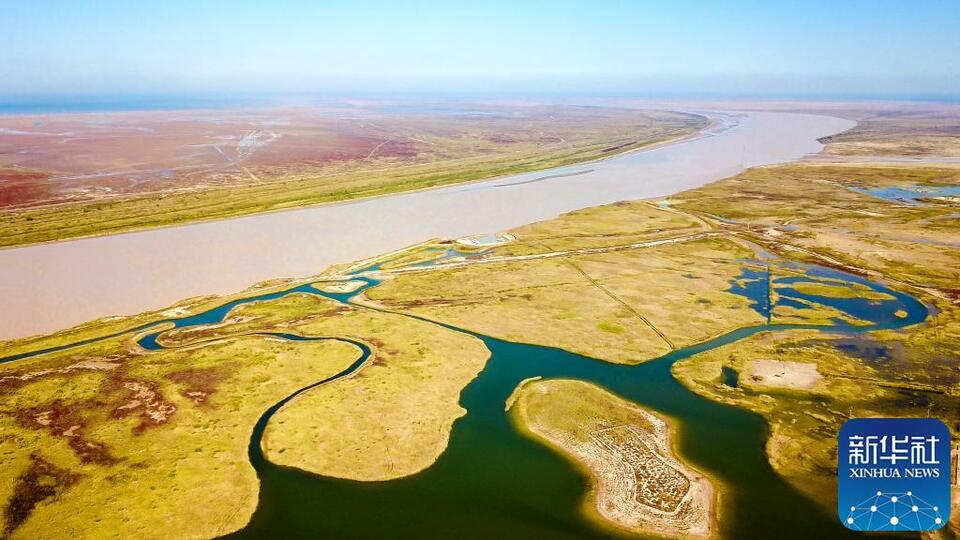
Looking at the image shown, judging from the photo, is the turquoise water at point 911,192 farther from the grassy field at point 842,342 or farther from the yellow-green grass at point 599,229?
the yellow-green grass at point 599,229

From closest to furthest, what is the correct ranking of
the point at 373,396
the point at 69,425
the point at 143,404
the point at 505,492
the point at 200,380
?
the point at 505,492 → the point at 69,425 → the point at 143,404 → the point at 373,396 → the point at 200,380

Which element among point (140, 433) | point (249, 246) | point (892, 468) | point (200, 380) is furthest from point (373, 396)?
point (249, 246)

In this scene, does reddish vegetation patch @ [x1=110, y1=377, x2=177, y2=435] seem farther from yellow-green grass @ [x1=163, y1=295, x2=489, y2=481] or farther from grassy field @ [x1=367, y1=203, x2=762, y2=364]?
grassy field @ [x1=367, y1=203, x2=762, y2=364]

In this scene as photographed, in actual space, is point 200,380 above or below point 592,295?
below

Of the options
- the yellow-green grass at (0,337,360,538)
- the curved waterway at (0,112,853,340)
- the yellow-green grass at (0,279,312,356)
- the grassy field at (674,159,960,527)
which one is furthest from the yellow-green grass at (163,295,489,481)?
the grassy field at (674,159,960,527)

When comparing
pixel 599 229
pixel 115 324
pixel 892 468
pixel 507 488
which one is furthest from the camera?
pixel 599 229

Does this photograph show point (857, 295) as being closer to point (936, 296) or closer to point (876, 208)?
point (936, 296)

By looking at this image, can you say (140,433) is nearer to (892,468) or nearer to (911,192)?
(892,468)
